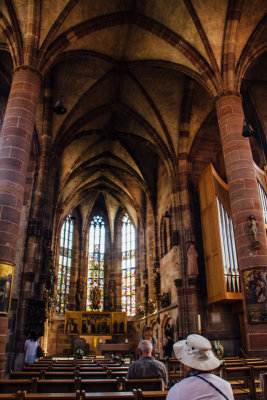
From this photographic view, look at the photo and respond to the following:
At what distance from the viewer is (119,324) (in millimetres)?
26828

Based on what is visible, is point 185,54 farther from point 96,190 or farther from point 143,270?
point 96,190

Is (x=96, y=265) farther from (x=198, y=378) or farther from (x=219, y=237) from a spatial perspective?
(x=198, y=378)

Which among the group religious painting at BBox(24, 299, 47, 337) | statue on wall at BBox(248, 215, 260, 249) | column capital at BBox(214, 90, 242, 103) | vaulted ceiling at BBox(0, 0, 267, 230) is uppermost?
vaulted ceiling at BBox(0, 0, 267, 230)

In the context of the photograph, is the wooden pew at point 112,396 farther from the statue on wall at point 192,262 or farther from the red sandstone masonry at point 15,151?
the statue on wall at point 192,262

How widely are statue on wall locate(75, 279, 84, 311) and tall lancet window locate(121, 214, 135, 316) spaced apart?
359 centimetres

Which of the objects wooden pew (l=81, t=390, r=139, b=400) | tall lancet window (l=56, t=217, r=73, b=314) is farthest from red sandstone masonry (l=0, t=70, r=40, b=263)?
tall lancet window (l=56, t=217, r=73, b=314)

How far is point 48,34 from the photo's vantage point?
1360cm

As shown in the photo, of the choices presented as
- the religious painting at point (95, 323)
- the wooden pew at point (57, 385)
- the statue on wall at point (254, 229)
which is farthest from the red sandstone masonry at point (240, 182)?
the religious painting at point (95, 323)

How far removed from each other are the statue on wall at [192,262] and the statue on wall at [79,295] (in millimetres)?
16654

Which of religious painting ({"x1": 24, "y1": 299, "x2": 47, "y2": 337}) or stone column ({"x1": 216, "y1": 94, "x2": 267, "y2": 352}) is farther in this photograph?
religious painting ({"x1": 24, "y1": 299, "x2": 47, "y2": 337})

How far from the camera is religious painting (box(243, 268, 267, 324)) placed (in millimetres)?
10055

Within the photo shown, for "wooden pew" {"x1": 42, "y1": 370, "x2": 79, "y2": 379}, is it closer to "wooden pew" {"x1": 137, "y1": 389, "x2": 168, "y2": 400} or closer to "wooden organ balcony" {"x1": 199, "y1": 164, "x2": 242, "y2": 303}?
"wooden pew" {"x1": 137, "y1": 389, "x2": 168, "y2": 400}

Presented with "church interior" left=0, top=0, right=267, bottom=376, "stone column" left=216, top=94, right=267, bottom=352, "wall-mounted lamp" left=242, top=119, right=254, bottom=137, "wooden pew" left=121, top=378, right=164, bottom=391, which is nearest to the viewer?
"wooden pew" left=121, top=378, right=164, bottom=391

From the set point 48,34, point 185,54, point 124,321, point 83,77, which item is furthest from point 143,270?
point 48,34
